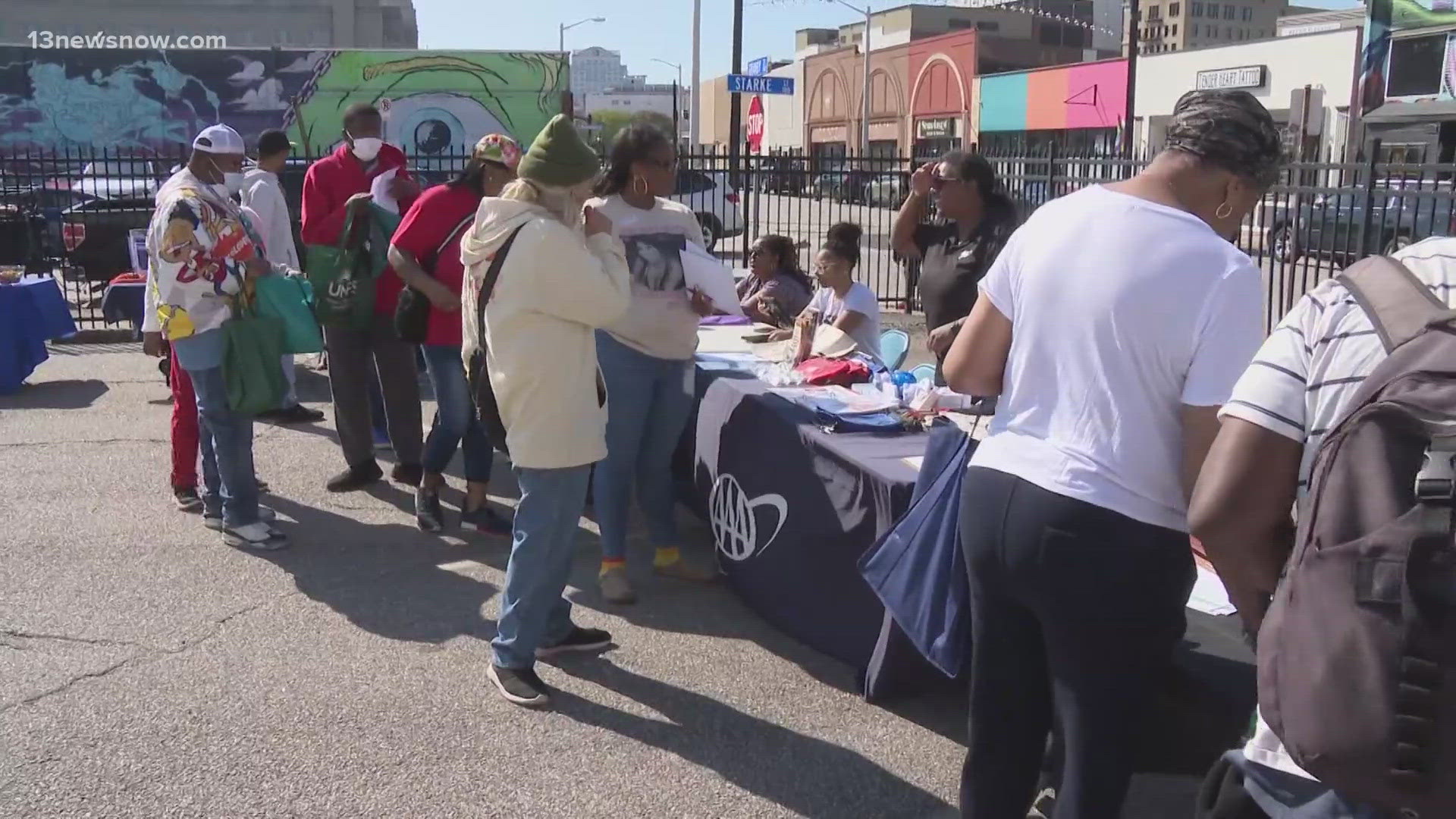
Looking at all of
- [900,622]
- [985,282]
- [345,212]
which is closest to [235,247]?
[345,212]

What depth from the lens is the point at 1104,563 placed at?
2.23m

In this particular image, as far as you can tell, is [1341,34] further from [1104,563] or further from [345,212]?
[1104,563]

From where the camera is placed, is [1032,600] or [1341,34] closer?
[1032,600]

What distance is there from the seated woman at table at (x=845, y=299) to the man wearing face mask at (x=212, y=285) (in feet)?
8.12

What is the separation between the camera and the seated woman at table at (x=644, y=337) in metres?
4.52

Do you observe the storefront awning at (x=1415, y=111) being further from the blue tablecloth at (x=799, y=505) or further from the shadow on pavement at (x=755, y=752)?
the shadow on pavement at (x=755, y=752)

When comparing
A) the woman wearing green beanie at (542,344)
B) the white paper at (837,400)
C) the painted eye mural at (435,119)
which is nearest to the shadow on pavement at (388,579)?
the woman wearing green beanie at (542,344)

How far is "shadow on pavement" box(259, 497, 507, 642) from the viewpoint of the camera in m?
4.63

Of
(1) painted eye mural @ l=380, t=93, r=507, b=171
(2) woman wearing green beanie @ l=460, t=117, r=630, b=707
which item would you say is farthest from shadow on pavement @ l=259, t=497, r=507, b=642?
(1) painted eye mural @ l=380, t=93, r=507, b=171

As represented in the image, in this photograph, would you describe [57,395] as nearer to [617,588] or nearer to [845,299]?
[617,588]

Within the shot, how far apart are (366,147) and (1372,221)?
833 centimetres

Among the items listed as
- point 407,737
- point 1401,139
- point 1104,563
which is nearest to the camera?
point 1104,563

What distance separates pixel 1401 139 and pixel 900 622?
96.6 feet

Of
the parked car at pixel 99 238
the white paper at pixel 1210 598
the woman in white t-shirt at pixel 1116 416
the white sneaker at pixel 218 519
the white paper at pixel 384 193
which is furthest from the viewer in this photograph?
the parked car at pixel 99 238
